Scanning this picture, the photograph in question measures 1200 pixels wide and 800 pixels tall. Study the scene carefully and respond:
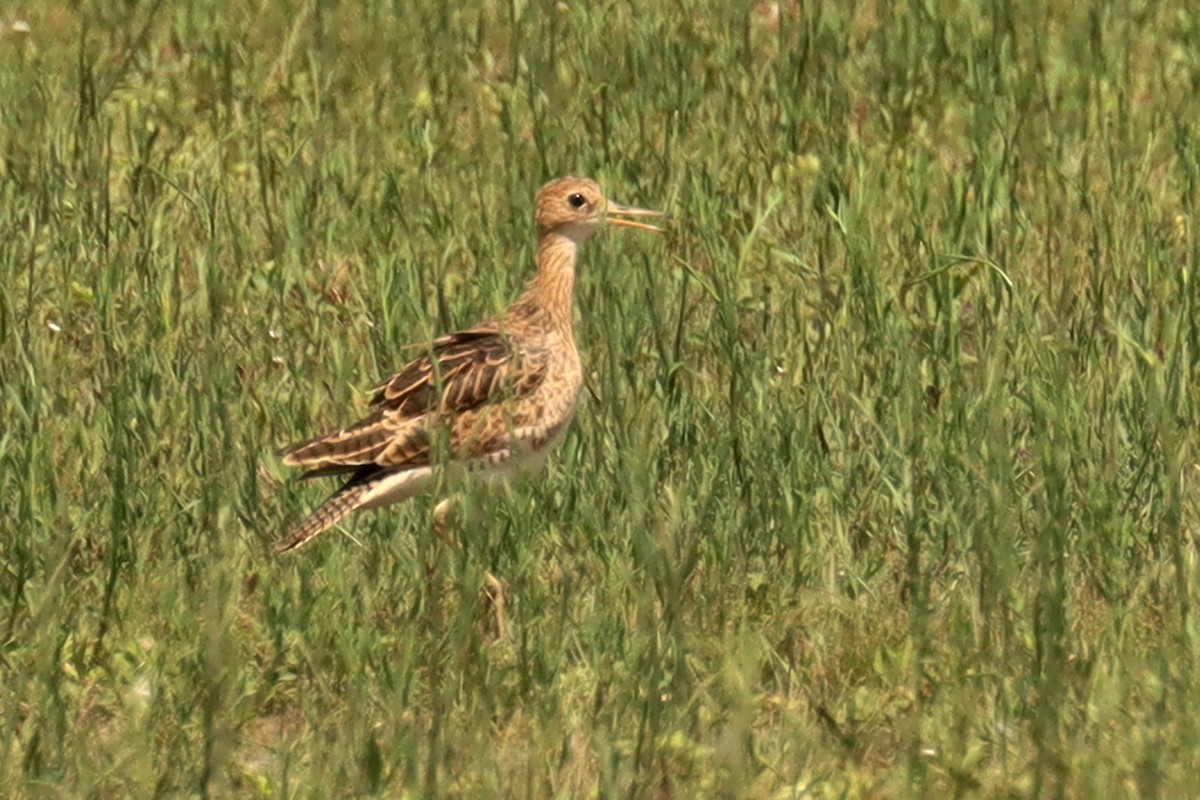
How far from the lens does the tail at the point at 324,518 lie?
23.0 ft

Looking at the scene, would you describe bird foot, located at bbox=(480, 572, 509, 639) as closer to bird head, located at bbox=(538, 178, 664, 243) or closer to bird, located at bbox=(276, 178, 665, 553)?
bird, located at bbox=(276, 178, 665, 553)

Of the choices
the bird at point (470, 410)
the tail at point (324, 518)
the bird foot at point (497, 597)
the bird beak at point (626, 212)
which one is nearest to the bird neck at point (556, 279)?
the bird at point (470, 410)

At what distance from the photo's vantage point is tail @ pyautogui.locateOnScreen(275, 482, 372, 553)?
7004mm

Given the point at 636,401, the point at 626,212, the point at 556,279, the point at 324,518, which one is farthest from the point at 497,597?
the point at 626,212

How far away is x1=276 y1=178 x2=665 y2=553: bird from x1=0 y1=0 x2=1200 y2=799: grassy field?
13cm

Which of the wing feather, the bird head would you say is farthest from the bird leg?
the bird head

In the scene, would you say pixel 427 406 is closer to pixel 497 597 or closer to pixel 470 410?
pixel 470 410

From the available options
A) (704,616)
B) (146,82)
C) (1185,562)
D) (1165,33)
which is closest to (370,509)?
(704,616)

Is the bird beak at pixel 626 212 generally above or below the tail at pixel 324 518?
above

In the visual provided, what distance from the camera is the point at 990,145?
33.1 ft

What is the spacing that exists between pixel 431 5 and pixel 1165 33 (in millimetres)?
3322

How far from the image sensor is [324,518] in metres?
7.04

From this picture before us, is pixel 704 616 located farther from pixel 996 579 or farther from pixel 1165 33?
pixel 1165 33

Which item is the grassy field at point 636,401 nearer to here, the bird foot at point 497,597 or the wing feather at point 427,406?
the bird foot at point 497,597
